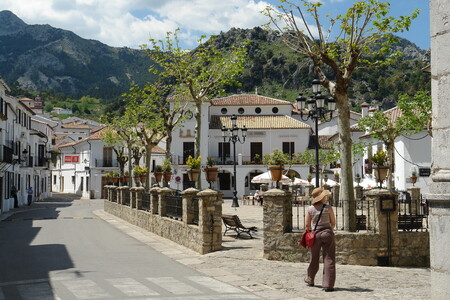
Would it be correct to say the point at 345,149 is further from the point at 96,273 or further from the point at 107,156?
the point at 107,156

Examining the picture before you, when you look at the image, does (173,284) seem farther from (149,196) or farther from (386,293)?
(149,196)

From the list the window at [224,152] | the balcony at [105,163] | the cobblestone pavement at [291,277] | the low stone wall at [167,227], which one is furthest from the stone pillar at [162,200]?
the balcony at [105,163]

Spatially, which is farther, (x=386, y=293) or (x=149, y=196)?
(x=149, y=196)

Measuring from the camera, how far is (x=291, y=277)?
32.4ft

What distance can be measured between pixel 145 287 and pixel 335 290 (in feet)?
10.6

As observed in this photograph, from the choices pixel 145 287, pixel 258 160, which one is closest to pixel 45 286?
pixel 145 287

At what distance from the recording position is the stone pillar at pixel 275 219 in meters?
11.7

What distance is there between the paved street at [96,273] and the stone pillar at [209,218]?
1102mm

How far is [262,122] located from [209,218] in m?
44.5

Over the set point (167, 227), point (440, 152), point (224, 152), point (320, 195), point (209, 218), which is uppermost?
point (224, 152)

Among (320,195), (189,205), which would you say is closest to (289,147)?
(189,205)

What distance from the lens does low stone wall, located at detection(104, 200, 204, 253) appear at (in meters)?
14.0

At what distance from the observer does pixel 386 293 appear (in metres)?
8.47

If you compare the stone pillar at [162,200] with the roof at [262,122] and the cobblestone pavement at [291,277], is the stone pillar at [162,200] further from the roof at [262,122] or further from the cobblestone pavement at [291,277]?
the roof at [262,122]
